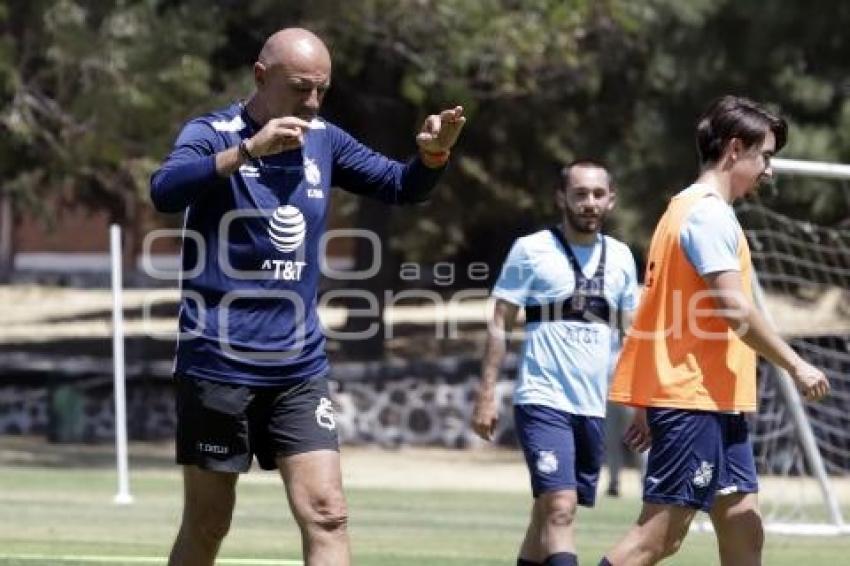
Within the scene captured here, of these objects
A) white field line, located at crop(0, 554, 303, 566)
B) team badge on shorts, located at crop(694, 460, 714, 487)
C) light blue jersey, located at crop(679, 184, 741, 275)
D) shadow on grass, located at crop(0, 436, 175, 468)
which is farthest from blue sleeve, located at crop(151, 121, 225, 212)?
shadow on grass, located at crop(0, 436, 175, 468)

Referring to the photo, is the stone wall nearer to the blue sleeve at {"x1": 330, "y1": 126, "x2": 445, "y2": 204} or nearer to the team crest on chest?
the blue sleeve at {"x1": 330, "y1": 126, "x2": 445, "y2": 204}

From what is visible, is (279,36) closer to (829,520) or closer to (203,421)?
Result: (203,421)

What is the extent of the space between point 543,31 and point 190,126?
18682 mm

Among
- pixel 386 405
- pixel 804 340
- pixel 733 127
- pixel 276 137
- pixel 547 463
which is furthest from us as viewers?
pixel 386 405

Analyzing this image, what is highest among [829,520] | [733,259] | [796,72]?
[796,72]

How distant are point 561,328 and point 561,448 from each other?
0.67 metres

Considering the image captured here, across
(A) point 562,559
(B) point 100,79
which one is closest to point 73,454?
(B) point 100,79

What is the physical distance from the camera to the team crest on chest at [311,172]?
24.7ft

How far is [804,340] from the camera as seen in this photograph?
22547 mm

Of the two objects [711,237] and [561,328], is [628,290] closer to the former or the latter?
[561,328]

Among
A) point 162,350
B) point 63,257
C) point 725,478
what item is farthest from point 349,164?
point 63,257

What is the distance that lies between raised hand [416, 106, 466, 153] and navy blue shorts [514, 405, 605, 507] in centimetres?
255

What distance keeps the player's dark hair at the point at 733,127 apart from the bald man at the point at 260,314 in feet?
3.23

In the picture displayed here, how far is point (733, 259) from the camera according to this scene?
24.4 feet
